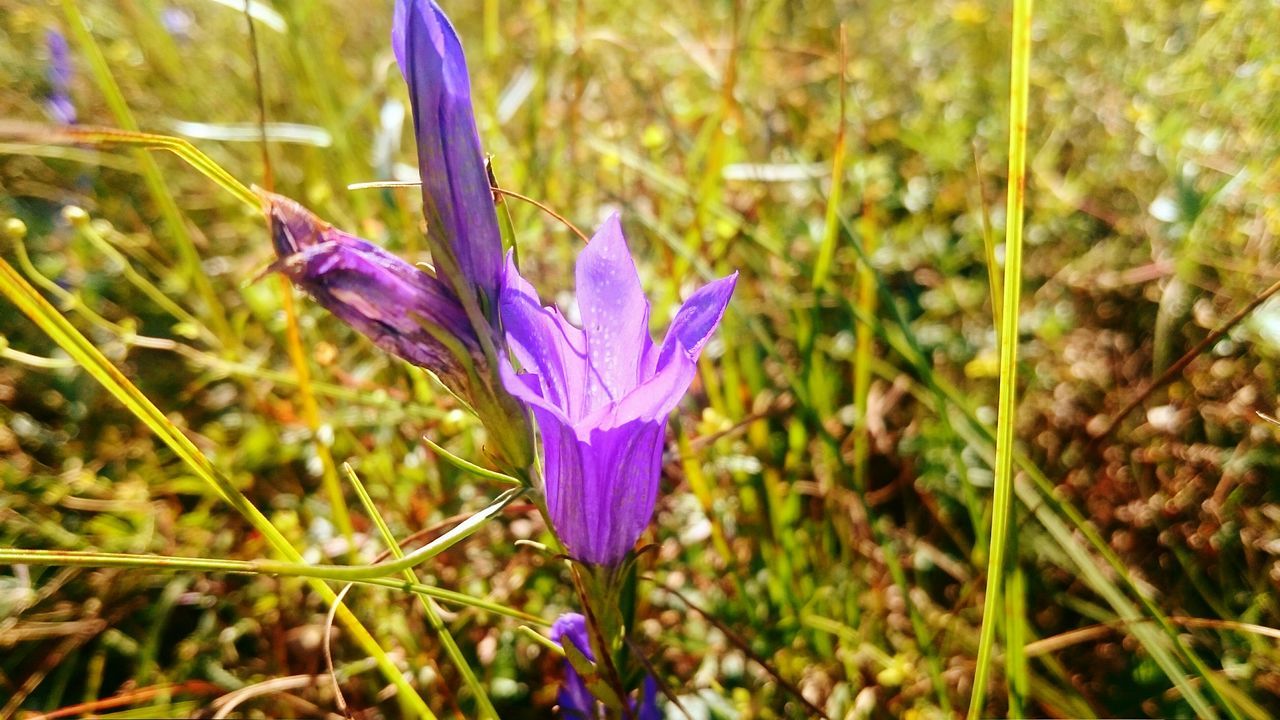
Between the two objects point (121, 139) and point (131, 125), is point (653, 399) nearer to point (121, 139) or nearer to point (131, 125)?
point (121, 139)

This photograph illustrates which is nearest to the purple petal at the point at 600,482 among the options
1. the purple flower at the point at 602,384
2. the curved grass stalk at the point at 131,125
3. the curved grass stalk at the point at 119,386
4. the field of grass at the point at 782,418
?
the purple flower at the point at 602,384

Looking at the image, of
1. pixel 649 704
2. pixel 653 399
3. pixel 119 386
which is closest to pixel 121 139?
pixel 119 386

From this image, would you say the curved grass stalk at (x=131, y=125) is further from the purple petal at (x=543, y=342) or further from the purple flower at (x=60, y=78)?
the purple flower at (x=60, y=78)

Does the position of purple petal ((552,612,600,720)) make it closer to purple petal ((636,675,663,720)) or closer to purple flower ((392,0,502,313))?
purple petal ((636,675,663,720))

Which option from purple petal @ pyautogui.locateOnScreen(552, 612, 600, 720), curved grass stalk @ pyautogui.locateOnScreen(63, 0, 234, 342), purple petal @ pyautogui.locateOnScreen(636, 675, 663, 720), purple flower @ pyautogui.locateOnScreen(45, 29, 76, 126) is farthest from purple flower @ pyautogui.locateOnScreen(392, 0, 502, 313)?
purple flower @ pyautogui.locateOnScreen(45, 29, 76, 126)

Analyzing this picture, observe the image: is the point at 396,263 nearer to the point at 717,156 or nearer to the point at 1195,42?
the point at 717,156

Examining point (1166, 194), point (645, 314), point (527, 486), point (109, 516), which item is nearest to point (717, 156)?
point (1166, 194)
